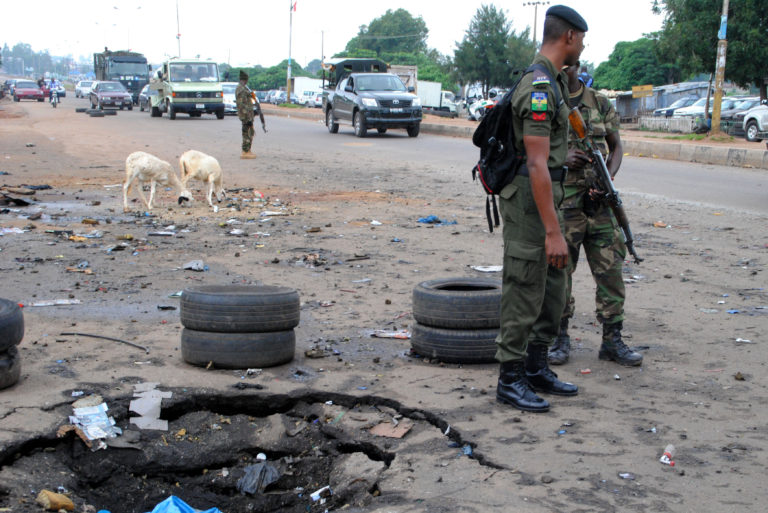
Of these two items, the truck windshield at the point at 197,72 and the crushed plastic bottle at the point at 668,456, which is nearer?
the crushed plastic bottle at the point at 668,456

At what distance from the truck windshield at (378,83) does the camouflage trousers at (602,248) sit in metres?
20.3

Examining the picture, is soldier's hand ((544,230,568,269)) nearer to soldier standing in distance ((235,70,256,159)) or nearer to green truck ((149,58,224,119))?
soldier standing in distance ((235,70,256,159))

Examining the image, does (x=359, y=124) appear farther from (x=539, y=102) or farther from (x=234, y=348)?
(x=539, y=102)

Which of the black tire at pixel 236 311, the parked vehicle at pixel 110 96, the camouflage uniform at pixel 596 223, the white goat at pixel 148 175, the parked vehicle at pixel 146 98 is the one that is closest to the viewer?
the camouflage uniform at pixel 596 223

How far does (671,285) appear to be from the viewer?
21.3 ft

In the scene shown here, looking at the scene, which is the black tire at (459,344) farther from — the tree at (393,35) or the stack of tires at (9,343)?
the tree at (393,35)

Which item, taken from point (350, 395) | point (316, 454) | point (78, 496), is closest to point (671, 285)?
point (350, 395)

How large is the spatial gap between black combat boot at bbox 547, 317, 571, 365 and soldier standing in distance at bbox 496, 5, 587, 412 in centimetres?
65

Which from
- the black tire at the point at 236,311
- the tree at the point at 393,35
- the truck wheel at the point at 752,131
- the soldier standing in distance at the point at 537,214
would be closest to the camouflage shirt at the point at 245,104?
the black tire at the point at 236,311

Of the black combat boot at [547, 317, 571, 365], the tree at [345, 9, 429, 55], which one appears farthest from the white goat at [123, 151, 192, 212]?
the tree at [345, 9, 429, 55]

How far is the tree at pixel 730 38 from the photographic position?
28891 mm

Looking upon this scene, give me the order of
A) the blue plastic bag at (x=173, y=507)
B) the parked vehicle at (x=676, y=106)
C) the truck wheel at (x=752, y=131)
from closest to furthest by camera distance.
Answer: the blue plastic bag at (x=173, y=507) → the truck wheel at (x=752, y=131) → the parked vehicle at (x=676, y=106)

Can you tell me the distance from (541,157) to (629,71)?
62448 millimetres

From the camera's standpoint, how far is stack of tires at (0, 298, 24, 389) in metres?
3.95
